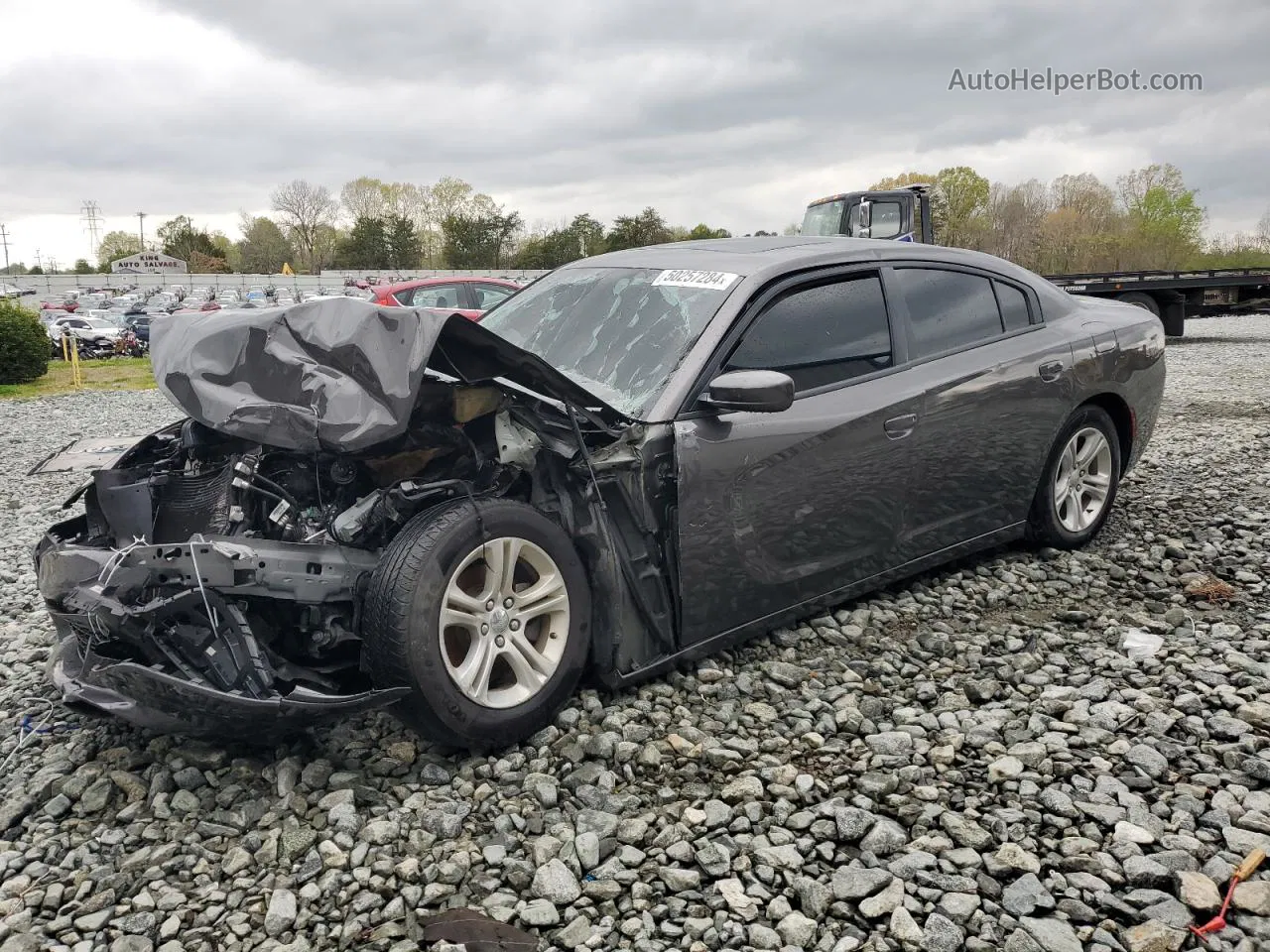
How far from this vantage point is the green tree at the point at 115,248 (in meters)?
108

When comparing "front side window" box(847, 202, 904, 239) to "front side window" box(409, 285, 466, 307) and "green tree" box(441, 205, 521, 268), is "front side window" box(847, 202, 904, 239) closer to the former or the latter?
"front side window" box(409, 285, 466, 307)

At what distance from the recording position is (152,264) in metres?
89.8

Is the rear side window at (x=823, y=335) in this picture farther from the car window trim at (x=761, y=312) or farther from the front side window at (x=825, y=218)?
the front side window at (x=825, y=218)

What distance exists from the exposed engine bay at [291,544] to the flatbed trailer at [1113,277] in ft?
40.4

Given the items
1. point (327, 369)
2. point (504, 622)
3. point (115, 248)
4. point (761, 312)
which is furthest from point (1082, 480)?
point (115, 248)

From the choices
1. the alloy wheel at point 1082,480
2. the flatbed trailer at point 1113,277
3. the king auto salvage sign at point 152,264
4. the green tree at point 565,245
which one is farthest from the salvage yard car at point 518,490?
the king auto salvage sign at point 152,264

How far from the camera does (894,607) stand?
433 centimetres

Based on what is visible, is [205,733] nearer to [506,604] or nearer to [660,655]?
[506,604]

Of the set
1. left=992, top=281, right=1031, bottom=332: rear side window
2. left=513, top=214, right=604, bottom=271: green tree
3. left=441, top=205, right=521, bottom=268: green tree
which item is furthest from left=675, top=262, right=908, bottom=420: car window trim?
left=441, top=205, right=521, bottom=268: green tree

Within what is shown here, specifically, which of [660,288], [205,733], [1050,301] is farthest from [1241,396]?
[205,733]

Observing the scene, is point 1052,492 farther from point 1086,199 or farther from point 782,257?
point 1086,199

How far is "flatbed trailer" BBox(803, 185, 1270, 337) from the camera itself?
51.2 feet

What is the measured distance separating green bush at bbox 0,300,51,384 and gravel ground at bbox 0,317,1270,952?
54.4 ft

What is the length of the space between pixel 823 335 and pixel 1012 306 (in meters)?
1.34
